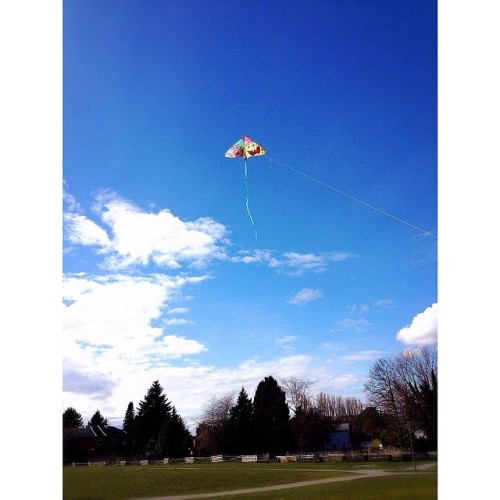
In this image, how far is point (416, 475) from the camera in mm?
9031

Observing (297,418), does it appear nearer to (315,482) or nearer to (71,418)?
(315,482)

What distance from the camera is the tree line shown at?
11680 mm

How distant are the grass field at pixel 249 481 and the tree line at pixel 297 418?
2.19 ft

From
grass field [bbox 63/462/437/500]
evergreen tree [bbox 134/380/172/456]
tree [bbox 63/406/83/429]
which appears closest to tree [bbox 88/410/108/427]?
tree [bbox 63/406/83/429]

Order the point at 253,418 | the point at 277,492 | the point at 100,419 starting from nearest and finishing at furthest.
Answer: the point at 277,492
the point at 253,418
the point at 100,419

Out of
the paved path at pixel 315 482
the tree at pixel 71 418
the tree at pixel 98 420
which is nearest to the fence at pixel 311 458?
the paved path at pixel 315 482

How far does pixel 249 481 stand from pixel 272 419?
13.0ft

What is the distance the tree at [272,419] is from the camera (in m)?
12.9

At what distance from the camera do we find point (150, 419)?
1452 cm
